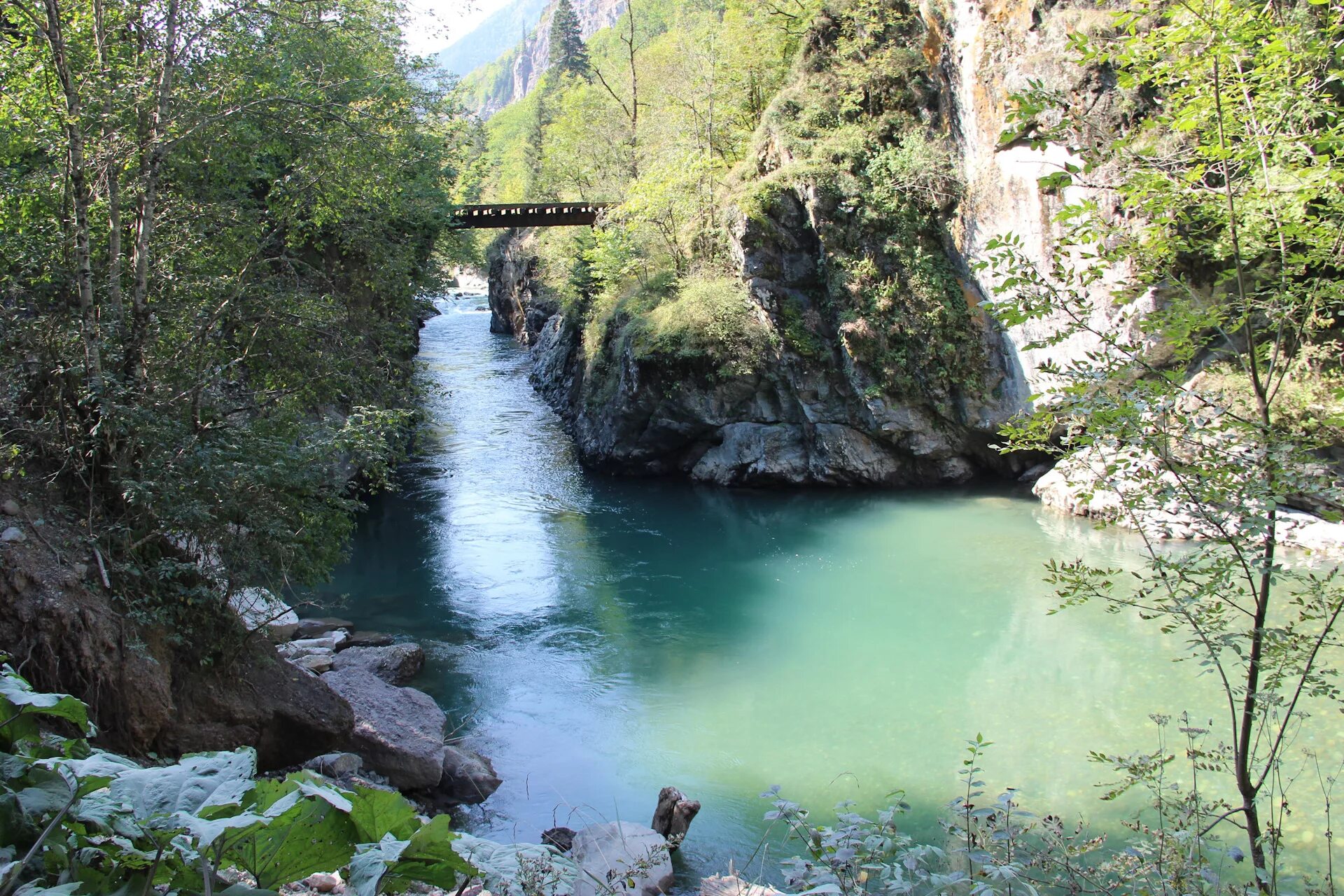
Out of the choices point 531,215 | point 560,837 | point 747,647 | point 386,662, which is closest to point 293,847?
point 560,837

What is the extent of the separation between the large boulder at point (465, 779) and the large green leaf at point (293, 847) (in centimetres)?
619

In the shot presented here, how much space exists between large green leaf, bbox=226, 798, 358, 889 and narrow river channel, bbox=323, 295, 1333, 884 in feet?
18.0

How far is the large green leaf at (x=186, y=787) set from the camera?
7.47 ft

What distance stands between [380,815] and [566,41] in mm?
63357

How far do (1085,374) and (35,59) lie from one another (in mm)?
7837

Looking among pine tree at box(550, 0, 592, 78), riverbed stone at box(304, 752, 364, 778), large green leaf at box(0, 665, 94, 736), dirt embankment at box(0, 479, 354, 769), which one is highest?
pine tree at box(550, 0, 592, 78)

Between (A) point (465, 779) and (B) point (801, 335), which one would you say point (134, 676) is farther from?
(B) point (801, 335)

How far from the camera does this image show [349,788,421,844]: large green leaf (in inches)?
98.8

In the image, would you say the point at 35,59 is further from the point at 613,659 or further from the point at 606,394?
the point at 606,394

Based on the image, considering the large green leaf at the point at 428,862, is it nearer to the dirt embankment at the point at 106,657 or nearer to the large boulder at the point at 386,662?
the dirt embankment at the point at 106,657

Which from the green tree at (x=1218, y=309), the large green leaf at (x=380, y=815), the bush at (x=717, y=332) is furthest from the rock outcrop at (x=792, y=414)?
the large green leaf at (x=380, y=815)

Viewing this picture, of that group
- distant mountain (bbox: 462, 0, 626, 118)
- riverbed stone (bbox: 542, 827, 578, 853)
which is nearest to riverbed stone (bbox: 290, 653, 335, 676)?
riverbed stone (bbox: 542, 827, 578, 853)

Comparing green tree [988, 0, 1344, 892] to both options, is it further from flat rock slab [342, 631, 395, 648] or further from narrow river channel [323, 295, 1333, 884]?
flat rock slab [342, 631, 395, 648]

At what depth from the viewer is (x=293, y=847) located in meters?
2.29
